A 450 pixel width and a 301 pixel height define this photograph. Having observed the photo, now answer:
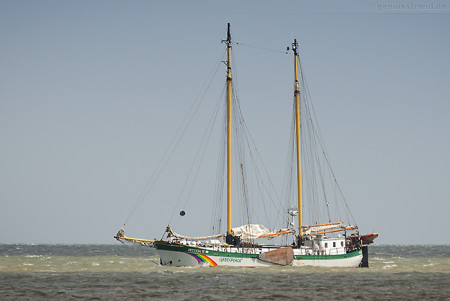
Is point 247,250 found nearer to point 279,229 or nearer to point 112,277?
point 279,229

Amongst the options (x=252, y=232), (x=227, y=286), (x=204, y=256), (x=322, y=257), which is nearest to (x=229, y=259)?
(x=204, y=256)

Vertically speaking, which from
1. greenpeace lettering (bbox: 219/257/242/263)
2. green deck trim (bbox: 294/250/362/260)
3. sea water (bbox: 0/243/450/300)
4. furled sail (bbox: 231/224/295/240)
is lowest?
sea water (bbox: 0/243/450/300)

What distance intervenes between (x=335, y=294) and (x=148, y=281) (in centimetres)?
1614

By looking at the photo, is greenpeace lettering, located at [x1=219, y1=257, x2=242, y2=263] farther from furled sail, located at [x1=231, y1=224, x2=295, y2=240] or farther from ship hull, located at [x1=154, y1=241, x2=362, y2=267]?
furled sail, located at [x1=231, y1=224, x2=295, y2=240]

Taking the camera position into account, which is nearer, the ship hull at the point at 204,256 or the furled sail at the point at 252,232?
the ship hull at the point at 204,256

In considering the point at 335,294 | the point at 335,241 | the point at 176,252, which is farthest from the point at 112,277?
the point at 335,241

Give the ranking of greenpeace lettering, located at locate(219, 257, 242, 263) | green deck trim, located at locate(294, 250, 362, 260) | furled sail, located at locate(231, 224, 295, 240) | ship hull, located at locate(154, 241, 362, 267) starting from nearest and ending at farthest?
ship hull, located at locate(154, 241, 362, 267)
greenpeace lettering, located at locate(219, 257, 242, 263)
green deck trim, located at locate(294, 250, 362, 260)
furled sail, located at locate(231, 224, 295, 240)

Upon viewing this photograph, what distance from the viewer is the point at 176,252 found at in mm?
57188

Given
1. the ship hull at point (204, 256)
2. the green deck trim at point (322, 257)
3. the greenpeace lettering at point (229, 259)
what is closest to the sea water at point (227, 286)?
the ship hull at point (204, 256)

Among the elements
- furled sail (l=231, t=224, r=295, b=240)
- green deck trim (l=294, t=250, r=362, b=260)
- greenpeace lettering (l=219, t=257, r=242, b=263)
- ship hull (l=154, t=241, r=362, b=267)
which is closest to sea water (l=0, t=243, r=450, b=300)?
ship hull (l=154, t=241, r=362, b=267)

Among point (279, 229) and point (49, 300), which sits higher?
point (279, 229)

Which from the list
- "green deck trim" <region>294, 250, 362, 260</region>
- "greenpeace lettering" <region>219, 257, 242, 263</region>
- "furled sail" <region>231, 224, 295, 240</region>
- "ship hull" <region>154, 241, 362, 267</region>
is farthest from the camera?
"furled sail" <region>231, 224, 295, 240</region>

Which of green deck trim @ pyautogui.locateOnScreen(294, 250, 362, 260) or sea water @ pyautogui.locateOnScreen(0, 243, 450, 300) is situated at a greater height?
green deck trim @ pyautogui.locateOnScreen(294, 250, 362, 260)

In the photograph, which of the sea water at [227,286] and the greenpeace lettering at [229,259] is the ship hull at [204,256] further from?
the sea water at [227,286]
